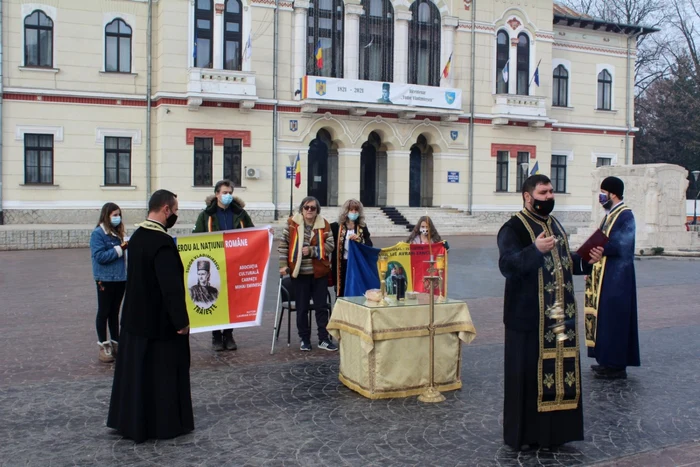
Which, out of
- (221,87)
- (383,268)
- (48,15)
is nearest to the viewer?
(383,268)

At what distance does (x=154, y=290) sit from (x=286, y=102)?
26009 millimetres

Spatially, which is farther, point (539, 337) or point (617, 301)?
point (617, 301)

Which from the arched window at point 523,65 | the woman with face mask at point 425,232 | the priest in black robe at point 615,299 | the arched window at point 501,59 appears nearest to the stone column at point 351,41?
the arched window at point 501,59

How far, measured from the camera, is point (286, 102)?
30875mm

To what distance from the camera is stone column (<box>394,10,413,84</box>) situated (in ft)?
107

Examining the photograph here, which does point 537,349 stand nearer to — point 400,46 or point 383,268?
point 383,268

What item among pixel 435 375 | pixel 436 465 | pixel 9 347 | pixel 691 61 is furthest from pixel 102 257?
pixel 691 61

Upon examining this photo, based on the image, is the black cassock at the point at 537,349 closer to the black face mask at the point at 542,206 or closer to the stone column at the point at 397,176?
the black face mask at the point at 542,206

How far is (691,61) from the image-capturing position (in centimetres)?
4878

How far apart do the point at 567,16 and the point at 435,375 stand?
111 feet

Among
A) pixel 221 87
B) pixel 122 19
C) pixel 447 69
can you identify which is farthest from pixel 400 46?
pixel 122 19

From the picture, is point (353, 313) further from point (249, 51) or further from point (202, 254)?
point (249, 51)

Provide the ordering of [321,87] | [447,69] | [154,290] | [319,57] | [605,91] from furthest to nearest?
[605,91]
[447,69]
[321,87]
[319,57]
[154,290]

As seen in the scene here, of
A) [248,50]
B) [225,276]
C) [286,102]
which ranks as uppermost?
[248,50]
